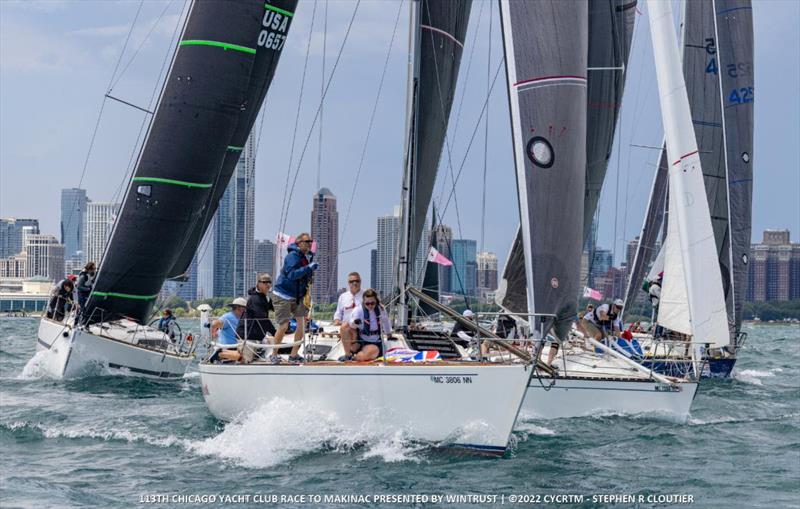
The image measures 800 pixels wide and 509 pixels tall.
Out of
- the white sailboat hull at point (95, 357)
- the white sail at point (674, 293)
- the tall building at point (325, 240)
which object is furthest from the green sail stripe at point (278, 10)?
the white sail at point (674, 293)

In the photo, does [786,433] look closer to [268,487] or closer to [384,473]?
[384,473]

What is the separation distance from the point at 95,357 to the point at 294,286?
861cm

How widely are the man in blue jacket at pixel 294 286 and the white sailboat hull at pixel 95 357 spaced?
8.07 metres

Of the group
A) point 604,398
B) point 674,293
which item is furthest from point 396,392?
point 674,293

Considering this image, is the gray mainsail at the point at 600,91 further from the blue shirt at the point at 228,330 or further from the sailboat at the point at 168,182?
the blue shirt at the point at 228,330

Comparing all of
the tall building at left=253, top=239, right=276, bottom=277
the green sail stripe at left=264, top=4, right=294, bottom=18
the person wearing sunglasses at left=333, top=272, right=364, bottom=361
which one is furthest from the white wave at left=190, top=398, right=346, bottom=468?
the tall building at left=253, top=239, right=276, bottom=277

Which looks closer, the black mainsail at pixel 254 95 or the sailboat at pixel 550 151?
the sailboat at pixel 550 151

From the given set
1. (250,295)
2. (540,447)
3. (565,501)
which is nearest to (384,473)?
(565,501)

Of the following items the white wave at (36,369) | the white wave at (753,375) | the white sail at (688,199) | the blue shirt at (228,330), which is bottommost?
the white wave at (753,375)

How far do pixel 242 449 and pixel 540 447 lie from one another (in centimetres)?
353

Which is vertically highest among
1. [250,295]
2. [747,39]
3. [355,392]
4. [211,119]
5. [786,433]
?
[747,39]

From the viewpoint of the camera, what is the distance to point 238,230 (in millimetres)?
39094

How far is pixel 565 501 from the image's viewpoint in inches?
396

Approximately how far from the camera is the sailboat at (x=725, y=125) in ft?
80.9
